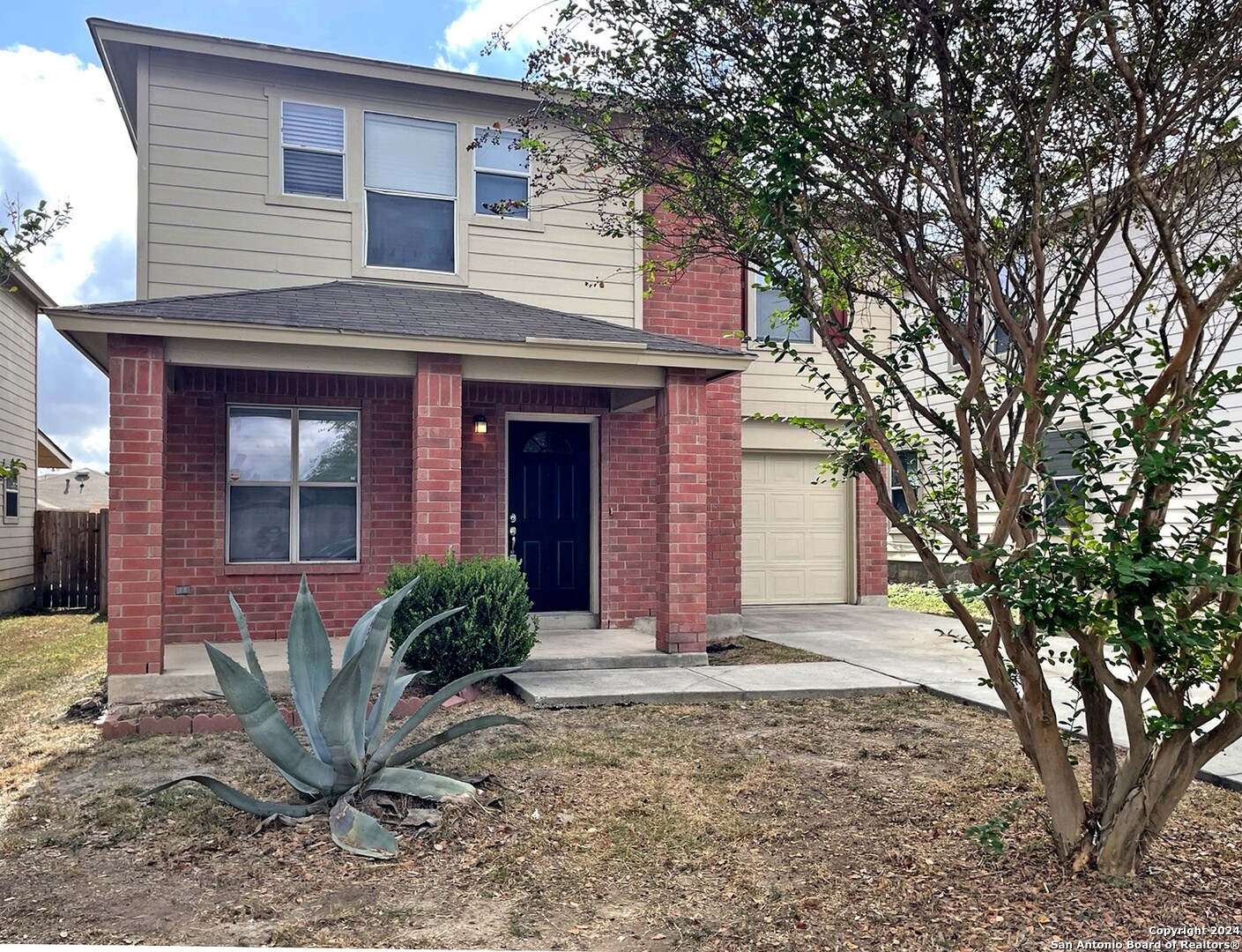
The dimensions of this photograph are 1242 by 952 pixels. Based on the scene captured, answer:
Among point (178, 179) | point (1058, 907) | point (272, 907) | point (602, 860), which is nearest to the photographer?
point (1058, 907)

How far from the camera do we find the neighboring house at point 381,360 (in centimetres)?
812

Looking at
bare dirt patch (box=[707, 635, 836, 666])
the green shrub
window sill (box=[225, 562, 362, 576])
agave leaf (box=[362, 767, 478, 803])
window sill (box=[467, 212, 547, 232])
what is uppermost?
window sill (box=[467, 212, 547, 232])

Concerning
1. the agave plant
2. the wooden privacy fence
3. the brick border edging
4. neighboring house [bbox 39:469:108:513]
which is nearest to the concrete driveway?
the agave plant

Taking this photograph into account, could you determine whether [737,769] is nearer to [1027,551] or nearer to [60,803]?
[1027,551]

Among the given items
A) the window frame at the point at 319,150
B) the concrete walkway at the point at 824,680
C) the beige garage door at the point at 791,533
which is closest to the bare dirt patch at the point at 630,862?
the concrete walkway at the point at 824,680

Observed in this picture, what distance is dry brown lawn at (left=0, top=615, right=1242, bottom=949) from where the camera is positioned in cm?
336

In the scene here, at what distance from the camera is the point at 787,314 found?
4281mm

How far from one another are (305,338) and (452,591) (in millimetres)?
2368

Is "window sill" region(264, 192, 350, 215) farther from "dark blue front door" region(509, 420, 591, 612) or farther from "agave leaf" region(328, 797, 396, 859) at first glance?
"agave leaf" region(328, 797, 396, 859)

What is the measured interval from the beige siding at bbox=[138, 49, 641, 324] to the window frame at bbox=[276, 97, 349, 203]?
0.03 meters

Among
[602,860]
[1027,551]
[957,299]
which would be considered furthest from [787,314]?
[602,860]

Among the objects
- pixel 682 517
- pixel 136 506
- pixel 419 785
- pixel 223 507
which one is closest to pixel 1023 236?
pixel 419 785

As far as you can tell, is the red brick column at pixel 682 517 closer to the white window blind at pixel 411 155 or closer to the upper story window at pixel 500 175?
the upper story window at pixel 500 175

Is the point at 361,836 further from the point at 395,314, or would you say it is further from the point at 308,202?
the point at 308,202
